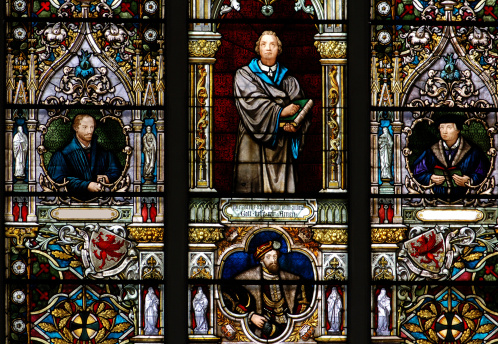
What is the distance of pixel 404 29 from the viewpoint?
7.62 meters

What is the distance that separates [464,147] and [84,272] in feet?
11.5

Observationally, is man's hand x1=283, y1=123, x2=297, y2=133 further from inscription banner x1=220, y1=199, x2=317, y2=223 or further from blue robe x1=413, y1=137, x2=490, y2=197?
blue robe x1=413, y1=137, x2=490, y2=197

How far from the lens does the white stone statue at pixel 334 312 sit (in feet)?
24.0

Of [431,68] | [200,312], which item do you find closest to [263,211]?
[200,312]

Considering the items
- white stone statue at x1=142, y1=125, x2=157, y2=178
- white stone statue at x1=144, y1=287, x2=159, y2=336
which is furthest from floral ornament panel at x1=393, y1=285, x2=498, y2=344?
white stone statue at x1=142, y1=125, x2=157, y2=178

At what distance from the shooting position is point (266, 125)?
7492 mm

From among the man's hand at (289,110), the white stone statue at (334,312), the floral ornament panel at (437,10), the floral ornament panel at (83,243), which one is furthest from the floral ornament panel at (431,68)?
the floral ornament panel at (83,243)

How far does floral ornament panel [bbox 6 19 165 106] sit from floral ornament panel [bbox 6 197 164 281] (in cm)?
96

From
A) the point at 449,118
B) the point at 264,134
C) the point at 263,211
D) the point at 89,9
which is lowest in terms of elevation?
the point at 263,211

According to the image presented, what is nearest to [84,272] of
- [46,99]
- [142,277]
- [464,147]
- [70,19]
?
[142,277]

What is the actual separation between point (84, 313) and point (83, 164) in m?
1.29

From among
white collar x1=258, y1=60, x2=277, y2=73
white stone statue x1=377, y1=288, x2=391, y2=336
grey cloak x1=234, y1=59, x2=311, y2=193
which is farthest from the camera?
white collar x1=258, y1=60, x2=277, y2=73

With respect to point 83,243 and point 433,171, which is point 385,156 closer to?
point 433,171

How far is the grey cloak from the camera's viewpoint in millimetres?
7445
